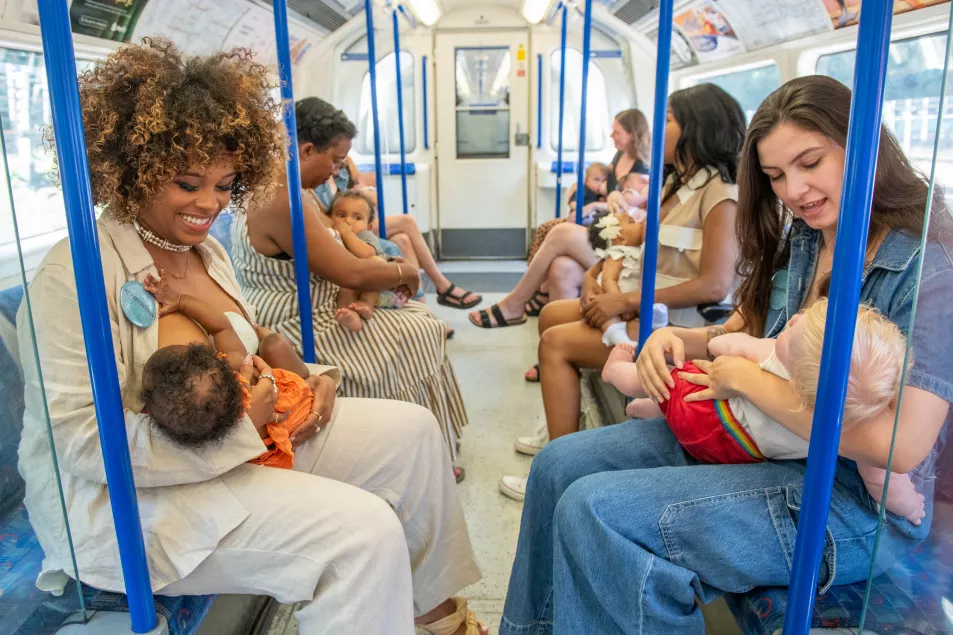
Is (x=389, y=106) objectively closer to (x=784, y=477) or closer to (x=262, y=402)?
(x=262, y=402)

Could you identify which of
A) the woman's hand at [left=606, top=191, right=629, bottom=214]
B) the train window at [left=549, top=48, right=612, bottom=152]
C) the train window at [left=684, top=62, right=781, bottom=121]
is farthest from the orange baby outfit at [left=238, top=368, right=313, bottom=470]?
the train window at [left=549, top=48, right=612, bottom=152]

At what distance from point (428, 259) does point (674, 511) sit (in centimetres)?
391

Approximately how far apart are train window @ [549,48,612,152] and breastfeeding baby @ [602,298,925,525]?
20.2 ft

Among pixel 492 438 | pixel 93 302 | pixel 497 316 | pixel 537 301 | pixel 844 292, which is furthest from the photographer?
pixel 537 301

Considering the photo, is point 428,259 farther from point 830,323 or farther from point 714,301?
point 830,323

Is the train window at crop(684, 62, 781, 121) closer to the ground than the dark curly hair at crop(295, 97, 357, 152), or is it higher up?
higher up

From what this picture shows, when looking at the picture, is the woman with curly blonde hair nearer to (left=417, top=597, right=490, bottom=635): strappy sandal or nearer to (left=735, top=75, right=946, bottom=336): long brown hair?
(left=417, top=597, right=490, bottom=635): strappy sandal

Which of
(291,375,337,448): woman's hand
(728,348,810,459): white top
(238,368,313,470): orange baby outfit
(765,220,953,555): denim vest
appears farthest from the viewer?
(291,375,337,448): woman's hand

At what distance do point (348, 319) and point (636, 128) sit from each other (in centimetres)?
262

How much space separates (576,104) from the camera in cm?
771

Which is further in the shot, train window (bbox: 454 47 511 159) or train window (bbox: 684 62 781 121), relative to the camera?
train window (bbox: 454 47 511 159)

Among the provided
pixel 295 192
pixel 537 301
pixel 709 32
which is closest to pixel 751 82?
pixel 709 32

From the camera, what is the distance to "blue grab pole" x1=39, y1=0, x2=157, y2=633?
3.64 feet

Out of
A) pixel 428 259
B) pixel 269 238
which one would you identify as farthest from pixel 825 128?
pixel 428 259
